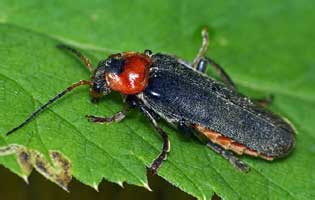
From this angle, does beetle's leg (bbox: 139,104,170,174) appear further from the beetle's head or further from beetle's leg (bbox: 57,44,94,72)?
beetle's leg (bbox: 57,44,94,72)

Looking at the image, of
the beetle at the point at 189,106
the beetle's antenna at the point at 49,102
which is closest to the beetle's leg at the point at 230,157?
the beetle at the point at 189,106

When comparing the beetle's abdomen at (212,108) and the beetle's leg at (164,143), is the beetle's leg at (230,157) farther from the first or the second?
the beetle's leg at (164,143)

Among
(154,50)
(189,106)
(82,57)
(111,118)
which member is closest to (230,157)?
(189,106)

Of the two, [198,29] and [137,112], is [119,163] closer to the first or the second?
[137,112]

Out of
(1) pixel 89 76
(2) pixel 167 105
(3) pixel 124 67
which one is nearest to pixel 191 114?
(2) pixel 167 105

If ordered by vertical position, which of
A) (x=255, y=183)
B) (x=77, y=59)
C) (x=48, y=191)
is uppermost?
(x=77, y=59)

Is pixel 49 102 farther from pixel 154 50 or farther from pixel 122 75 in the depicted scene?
pixel 154 50

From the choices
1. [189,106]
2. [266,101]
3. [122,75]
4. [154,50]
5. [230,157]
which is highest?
[122,75]
